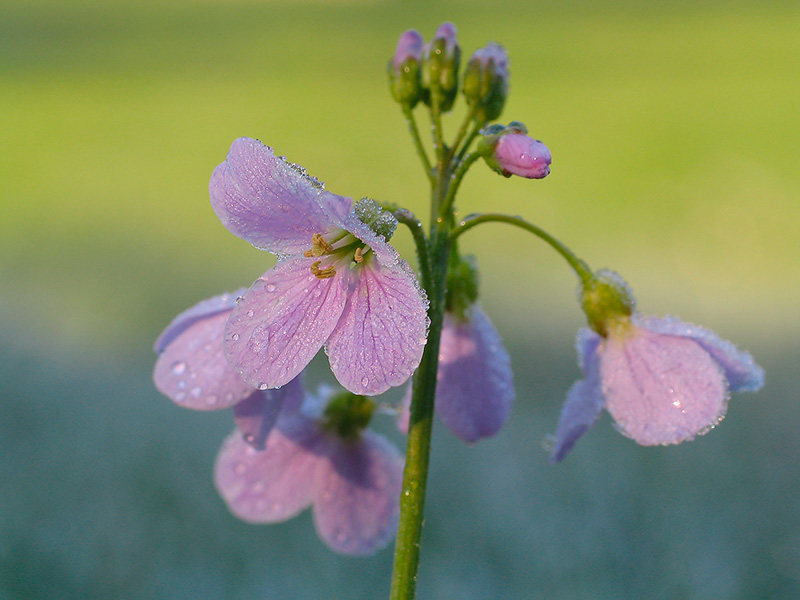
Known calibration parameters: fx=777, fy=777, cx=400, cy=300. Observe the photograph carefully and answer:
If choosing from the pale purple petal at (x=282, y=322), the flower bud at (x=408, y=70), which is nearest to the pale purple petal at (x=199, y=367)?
the pale purple petal at (x=282, y=322)

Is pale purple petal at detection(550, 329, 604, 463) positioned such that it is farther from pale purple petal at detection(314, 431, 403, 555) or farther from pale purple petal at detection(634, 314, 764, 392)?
pale purple petal at detection(314, 431, 403, 555)

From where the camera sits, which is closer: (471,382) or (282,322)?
(282,322)

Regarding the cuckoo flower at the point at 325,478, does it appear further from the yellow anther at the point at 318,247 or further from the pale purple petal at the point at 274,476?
the yellow anther at the point at 318,247

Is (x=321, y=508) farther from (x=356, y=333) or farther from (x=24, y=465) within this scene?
(x=24, y=465)

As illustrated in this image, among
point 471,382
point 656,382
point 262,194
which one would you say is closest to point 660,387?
point 656,382

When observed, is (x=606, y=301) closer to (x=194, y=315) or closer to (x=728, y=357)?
(x=728, y=357)

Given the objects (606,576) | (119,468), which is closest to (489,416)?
(606,576)

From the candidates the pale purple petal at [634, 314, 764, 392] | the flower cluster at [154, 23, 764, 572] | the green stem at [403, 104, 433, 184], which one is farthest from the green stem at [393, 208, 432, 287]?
the pale purple petal at [634, 314, 764, 392]
